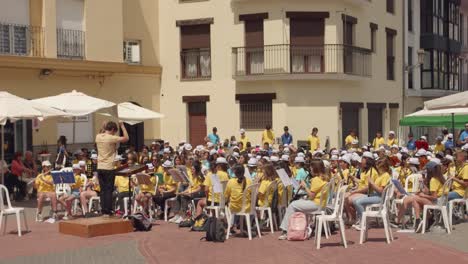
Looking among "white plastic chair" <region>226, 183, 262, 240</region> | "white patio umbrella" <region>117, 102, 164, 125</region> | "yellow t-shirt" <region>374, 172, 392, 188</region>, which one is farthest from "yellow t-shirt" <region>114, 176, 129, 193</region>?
"yellow t-shirt" <region>374, 172, 392, 188</region>

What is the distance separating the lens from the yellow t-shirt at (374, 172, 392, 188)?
12.5 m

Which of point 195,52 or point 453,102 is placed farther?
point 195,52

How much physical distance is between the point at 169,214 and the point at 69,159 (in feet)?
24.8

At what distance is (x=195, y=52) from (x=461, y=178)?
18.1 meters

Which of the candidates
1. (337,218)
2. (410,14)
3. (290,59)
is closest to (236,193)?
(337,218)

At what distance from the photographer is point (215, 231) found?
11898 millimetres

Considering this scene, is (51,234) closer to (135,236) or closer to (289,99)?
(135,236)

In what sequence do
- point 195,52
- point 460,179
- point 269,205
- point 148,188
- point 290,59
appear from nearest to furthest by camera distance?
point 269,205 < point 460,179 < point 148,188 < point 290,59 < point 195,52

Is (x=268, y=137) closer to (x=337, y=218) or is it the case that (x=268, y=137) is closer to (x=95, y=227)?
(x=95, y=227)

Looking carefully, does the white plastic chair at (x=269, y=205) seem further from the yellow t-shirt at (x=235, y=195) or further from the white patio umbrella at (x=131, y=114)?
the white patio umbrella at (x=131, y=114)

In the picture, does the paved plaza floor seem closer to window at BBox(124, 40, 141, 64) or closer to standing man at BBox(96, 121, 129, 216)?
standing man at BBox(96, 121, 129, 216)

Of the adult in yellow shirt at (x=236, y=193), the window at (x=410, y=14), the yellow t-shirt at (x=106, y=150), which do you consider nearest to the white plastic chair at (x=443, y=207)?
the adult in yellow shirt at (x=236, y=193)

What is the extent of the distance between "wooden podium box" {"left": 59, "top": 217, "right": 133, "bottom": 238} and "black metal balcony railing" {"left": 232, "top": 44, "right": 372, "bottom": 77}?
15.5 metres

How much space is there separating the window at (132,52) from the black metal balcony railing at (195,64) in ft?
6.37
